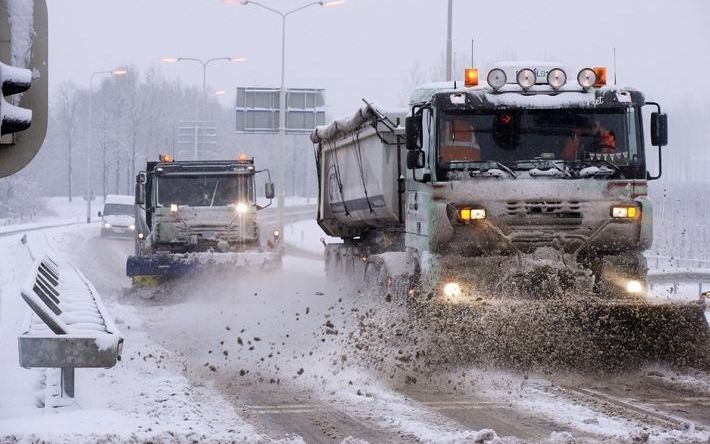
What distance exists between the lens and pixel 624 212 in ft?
36.3

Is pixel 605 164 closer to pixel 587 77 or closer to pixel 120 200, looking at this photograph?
pixel 587 77

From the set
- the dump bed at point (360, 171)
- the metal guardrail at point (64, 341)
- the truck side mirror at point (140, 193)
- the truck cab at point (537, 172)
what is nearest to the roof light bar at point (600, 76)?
the truck cab at point (537, 172)

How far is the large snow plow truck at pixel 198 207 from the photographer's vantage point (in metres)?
20.3

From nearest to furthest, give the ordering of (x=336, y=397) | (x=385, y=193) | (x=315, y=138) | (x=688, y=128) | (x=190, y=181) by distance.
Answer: (x=336, y=397), (x=385, y=193), (x=315, y=138), (x=190, y=181), (x=688, y=128)

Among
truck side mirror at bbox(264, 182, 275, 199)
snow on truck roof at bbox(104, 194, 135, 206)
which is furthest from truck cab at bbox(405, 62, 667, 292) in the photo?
snow on truck roof at bbox(104, 194, 135, 206)

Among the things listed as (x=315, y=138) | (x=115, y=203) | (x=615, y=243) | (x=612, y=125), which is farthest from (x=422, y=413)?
(x=115, y=203)

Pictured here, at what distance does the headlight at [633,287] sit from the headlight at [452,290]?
178 cm

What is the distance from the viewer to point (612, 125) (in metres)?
11.4

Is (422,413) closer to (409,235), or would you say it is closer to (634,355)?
(634,355)

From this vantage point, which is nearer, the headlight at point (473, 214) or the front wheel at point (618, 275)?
the headlight at point (473, 214)

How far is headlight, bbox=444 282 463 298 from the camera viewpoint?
36.1 ft

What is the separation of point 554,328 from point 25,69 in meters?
7.59

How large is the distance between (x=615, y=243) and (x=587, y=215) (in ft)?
1.46

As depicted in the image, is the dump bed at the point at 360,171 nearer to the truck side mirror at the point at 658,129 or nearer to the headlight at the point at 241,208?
the headlight at the point at 241,208
